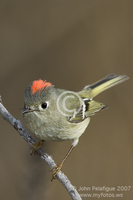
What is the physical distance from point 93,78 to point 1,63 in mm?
1348

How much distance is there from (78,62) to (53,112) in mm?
1949

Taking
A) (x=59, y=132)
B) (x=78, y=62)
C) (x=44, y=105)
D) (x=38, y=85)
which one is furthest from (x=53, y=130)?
(x=78, y=62)

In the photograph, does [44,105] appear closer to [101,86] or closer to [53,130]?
[53,130]

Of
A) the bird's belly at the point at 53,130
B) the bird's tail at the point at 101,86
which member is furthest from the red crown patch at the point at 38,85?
the bird's tail at the point at 101,86

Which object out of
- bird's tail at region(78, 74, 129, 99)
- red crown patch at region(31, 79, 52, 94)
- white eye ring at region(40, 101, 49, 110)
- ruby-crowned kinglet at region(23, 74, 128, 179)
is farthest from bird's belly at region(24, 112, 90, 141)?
bird's tail at region(78, 74, 129, 99)

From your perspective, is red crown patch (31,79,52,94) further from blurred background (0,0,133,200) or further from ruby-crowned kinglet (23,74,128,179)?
blurred background (0,0,133,200)

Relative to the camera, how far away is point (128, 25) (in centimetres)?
410

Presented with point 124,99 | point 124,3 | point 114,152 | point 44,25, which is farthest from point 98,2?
point 114,152

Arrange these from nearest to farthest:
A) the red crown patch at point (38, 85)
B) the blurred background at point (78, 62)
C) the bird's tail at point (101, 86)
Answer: the red crown patch at point (38, 85) < the bird's tail at point (101, 86) < the blurred background at point (78, 62)

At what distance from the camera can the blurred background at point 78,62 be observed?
365cm

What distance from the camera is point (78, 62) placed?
4.10 metres

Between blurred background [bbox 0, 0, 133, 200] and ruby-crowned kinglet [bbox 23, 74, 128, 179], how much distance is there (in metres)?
1.12

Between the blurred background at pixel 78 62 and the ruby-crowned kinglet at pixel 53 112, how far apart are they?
1.12m

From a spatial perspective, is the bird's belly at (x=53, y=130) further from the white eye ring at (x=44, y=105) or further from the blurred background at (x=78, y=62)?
the blurred background at (x=78, y=62)
